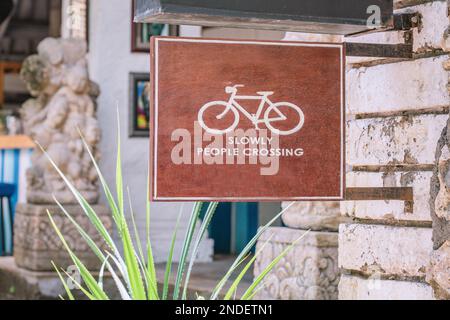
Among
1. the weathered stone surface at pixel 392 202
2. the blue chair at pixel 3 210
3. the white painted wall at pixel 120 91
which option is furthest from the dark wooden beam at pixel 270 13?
the blue chair at pixel 3 210

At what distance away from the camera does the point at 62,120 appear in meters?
8.39

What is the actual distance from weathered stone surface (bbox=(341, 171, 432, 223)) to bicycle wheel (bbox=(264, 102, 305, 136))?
57cm

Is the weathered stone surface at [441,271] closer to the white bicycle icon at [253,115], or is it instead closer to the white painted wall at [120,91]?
the white bicycle icon at [253,115]

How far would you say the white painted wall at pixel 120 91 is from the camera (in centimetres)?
922

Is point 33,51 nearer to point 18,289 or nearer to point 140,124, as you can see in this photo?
point 140,124

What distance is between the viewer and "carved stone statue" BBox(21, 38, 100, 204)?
27.4ft

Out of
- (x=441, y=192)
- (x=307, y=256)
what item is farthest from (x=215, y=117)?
(x=307, y=256)

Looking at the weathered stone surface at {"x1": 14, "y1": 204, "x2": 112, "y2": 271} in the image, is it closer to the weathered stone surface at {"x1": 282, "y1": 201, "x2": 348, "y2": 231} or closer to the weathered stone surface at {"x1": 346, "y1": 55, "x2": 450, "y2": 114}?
the weathered stone surface at {"x1": 282, "y1": 201, "x2": 348, "y2": 231}

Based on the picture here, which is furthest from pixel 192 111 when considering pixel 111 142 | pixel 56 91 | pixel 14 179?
pixel 14 179

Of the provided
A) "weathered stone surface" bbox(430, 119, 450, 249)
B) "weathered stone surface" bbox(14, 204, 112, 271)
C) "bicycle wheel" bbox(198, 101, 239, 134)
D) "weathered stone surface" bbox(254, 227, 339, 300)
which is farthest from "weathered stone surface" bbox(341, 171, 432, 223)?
"weathered stone surface" bbox(14, 204, 112, 271)

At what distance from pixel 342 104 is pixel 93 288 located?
106cm

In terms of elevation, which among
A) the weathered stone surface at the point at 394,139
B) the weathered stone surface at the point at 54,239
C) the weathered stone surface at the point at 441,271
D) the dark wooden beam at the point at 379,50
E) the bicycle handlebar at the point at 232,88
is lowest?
the weathered stone surface at the point at 54,239

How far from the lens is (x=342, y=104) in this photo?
3.67 meters

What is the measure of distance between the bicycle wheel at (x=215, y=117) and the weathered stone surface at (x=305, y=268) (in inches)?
98.3
